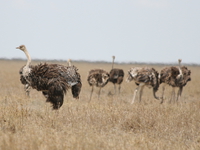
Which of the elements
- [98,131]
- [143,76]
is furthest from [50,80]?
[143,76]

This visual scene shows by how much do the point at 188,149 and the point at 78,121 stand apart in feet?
7.49

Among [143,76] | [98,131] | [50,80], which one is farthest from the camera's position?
[143,76]

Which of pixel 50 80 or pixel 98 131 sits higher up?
pixel 50 80

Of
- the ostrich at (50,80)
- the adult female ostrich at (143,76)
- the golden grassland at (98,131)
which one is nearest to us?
the golden grassland at (98,131)

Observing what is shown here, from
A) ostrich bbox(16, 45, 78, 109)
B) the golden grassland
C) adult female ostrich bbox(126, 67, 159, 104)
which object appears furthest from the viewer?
adult female ostrich bbox(126, 67, 159, 104)

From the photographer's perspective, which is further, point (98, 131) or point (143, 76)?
point (143, 76)

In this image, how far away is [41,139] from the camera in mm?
4473

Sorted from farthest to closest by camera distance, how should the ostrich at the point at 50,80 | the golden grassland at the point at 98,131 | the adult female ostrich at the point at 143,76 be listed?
the adult female ostrich at the point at 143,76 → the ostrich at the point at 50,80 → the golden grassland at the point at 98,131

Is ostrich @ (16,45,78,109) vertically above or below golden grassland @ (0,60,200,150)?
above

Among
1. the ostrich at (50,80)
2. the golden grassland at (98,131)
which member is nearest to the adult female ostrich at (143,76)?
the golden grassland at (98,131)

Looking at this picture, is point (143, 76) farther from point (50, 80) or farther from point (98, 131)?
point (98, 131)

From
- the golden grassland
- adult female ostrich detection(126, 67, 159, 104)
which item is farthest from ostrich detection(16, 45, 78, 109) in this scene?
adult female ostrich detection(126, 67, 159, 104)

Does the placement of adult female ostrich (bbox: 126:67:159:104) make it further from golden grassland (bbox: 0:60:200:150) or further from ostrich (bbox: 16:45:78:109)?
ostrich (bbox: 16:45:78:109)

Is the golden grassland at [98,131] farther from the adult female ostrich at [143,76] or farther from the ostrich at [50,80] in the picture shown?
the adult female ostrich at [143,76]
